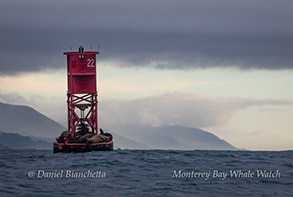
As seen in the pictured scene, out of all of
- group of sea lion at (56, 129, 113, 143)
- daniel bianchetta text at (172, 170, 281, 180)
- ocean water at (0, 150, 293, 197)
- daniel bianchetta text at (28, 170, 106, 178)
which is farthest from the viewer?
group of sea lion at (56, 129, 113, 143)

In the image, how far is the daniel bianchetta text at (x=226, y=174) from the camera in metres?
44.8

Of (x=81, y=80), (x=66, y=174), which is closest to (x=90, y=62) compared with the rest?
(x=81, y=80)

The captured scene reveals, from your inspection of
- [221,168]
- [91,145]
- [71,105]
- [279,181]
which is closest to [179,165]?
[221,168]

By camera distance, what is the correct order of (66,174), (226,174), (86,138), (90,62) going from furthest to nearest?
(90,62)
(86,138)
(66,174)
(226,174)

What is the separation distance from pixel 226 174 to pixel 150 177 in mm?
5304

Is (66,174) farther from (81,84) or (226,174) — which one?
(81,84)

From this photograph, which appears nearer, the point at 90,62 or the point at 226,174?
the point at 226,174

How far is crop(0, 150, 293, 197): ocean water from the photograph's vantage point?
39.4 metres

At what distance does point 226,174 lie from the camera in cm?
4559

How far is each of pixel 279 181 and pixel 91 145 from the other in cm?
3596

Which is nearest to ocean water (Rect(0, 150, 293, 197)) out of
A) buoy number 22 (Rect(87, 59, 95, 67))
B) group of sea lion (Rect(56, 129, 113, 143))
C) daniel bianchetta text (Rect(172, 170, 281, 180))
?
daniel bianchetta text (Rect(172, 170, 281, 180))

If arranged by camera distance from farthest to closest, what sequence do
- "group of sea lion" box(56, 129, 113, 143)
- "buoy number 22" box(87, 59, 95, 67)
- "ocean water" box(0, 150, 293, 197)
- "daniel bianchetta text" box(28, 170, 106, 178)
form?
"buoy number 22" box(87, 59, 95, 67) < "group of sea lion" box(56, 129, 113, 143) < "daniel bianchetta text" box(28, 170, 106, 178) < "ocean water" box(0, 150, 293, 197)

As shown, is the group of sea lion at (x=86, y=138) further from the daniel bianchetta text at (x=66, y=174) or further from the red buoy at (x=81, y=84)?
the daniel bianchetta text at (x=66, y=174)

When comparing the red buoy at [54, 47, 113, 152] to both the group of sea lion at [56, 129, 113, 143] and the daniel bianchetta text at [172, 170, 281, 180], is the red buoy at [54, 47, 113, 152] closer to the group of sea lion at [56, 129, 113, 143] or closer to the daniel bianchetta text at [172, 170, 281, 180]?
the group of sea lion at [56, 129, 113, 143]
